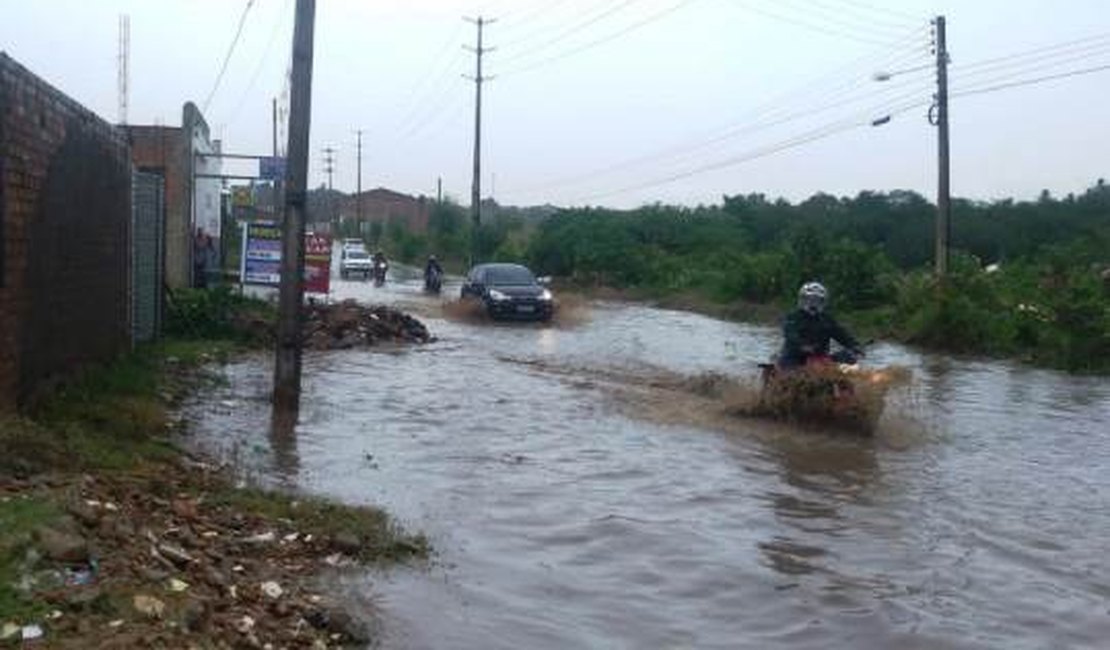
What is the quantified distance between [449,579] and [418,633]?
1.08 metres

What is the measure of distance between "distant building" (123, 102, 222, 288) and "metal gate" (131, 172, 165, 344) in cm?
1122

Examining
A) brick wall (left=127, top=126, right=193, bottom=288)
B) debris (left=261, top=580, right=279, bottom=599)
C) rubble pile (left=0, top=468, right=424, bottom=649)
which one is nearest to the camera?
rubble pile (left=0, top=468, right=424, bottom=649)

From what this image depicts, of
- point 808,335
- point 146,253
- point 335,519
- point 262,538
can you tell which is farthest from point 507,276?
point 262,538

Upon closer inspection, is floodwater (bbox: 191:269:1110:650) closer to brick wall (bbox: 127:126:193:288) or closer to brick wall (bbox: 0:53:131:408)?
brick wall (bbox: 0:53:131:408)

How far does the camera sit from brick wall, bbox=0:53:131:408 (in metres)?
9.65

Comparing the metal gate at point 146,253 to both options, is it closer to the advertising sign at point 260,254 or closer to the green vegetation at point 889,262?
the advertising sign at point 260,254

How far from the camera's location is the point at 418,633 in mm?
6523

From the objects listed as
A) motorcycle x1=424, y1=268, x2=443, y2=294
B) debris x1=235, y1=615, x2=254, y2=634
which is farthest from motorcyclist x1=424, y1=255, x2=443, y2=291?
debris x1=235, y1=615, x2=254, y2=634

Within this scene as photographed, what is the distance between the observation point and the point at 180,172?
3362 centimetres

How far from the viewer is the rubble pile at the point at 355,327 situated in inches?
960

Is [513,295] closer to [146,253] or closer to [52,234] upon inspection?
[146,253]

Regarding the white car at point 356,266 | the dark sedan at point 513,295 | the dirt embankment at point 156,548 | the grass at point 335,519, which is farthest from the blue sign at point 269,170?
the white car at point 356,266

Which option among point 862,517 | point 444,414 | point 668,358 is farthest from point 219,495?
point 668,358

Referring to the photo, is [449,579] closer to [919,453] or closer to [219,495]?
[219,495]
